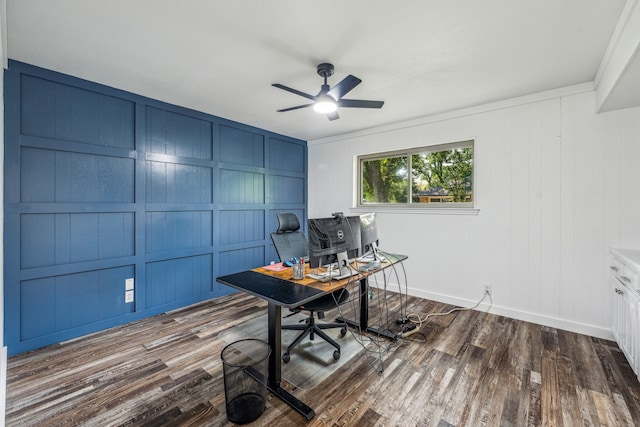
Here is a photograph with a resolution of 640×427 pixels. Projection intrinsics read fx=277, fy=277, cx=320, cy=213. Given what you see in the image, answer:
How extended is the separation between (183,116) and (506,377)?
4.10 meters

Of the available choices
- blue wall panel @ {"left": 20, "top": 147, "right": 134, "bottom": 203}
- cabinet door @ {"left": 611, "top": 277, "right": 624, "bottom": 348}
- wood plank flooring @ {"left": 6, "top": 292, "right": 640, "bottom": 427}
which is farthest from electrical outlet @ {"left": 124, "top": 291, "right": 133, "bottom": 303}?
cabinet door @ {"left": 611, "top": 277, "right": 624, "bottom": 348}

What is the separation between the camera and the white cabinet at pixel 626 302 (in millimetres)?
1903

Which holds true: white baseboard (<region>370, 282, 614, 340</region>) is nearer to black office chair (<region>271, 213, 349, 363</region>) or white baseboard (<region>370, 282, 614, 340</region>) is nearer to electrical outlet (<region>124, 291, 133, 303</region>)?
black office chair (<region>271, 213, 349, 363</region>)

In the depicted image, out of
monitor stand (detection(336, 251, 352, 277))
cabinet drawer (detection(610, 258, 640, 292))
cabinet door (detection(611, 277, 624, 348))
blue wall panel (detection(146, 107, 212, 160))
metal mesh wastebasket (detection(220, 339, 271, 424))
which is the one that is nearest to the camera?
metal mesh wastebasket (detection(220, 339, 271, 424))

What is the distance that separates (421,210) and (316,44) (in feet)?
8.22

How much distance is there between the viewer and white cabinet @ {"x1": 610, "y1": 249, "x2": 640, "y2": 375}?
190 centimetres

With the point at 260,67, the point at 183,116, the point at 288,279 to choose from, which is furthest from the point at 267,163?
the point at 288,279

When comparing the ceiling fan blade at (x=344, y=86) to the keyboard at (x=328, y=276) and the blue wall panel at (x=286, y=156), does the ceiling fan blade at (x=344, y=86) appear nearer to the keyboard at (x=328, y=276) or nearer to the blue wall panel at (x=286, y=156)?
the keyboard at (x=328, y=276)

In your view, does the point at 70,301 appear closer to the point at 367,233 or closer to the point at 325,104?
the point at 367,233

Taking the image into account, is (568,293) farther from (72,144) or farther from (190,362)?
(72,144)

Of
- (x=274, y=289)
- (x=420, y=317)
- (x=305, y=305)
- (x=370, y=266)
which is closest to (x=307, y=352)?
(x=305, y=305)

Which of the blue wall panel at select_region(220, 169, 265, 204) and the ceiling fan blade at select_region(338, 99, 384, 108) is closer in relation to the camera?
the ceiling fan blade at select_region(338, 99, 384, 108)

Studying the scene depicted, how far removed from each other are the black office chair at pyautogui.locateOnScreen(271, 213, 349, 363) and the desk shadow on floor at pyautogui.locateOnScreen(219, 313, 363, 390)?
7cm

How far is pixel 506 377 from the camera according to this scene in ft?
6.73
